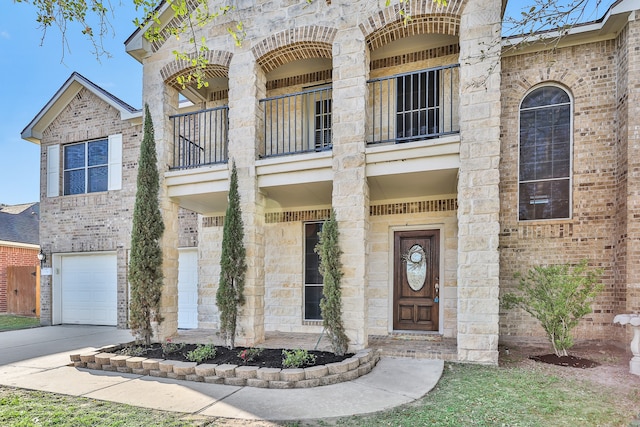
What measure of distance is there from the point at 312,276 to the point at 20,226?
16030mm

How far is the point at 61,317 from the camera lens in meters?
10.7

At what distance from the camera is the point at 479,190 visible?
18.2ft

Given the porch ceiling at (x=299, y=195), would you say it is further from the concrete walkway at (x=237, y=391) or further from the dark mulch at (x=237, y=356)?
the concrete walkway at (x=237, y=391)

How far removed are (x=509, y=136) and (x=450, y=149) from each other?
7.84 ft

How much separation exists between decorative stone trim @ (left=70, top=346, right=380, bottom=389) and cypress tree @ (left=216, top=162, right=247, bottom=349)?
3.47ft

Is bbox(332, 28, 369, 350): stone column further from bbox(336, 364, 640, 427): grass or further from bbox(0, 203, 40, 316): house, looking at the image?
bbox(0, 203, 40, 316): house

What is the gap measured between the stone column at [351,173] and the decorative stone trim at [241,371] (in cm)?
71

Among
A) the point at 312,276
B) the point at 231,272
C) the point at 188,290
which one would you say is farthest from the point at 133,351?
the point at 312,276

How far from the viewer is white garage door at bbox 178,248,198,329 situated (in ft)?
31.3

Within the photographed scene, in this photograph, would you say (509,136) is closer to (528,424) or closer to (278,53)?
(278,53)

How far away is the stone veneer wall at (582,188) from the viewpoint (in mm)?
6605

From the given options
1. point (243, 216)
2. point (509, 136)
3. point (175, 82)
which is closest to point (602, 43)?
point (509, 136)

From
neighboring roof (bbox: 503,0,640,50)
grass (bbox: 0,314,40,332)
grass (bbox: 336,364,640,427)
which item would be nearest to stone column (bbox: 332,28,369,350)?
grass (bbox: 336,364,640,427)

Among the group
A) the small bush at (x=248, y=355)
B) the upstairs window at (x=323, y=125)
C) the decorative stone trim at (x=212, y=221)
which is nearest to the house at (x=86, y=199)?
the decorative stone trim at (x=212, y=221)
